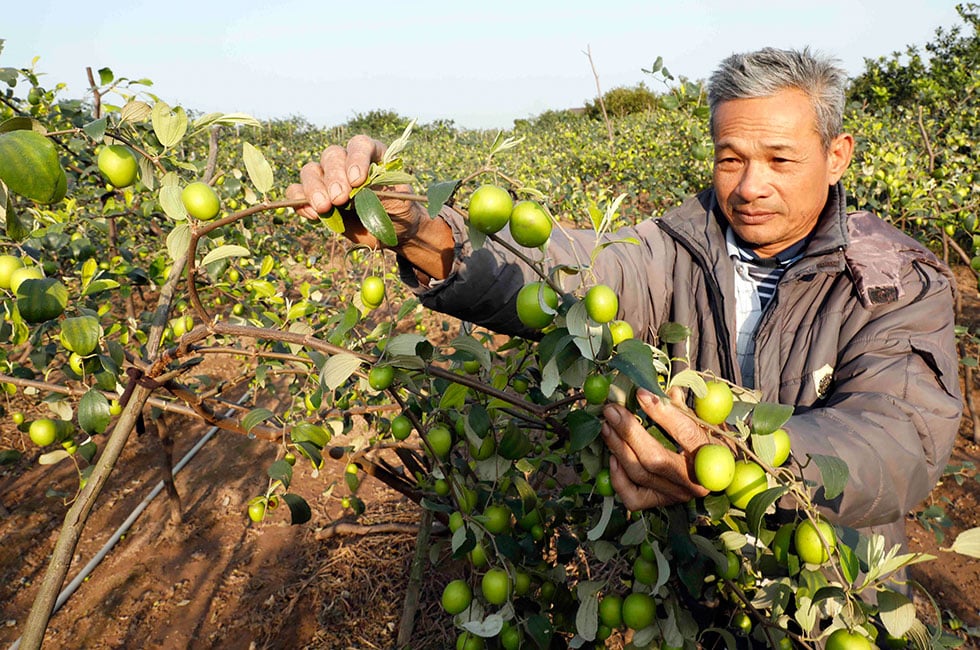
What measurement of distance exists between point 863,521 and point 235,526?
3568 mm

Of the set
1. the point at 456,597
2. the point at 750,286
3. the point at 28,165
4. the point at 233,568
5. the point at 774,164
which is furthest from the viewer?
the point at 233,568

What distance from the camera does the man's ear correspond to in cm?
211

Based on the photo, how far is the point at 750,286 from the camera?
2.28 m

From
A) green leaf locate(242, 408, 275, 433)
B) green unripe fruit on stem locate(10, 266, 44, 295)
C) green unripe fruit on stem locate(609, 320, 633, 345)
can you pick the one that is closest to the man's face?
green unripe fruit on stem locate(609, 320, 633, 345)

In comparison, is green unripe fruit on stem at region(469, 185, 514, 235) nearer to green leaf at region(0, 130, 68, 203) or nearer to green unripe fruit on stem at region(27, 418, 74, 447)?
green leaf at region(0, 130, 68, 203)

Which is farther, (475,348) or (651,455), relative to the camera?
(475,348)

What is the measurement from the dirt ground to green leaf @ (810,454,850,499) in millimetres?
2015

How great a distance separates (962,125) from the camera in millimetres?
6148

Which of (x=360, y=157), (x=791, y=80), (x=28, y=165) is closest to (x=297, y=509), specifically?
(x=360, y=157)

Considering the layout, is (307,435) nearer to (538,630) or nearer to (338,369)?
(338,369)

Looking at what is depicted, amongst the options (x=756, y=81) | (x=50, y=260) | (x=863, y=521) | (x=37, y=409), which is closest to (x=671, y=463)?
(x=863, y=521)

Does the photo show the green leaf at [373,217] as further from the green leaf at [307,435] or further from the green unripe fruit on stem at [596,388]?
the green leaf at [307,435]

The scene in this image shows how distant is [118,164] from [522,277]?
47.3 inches

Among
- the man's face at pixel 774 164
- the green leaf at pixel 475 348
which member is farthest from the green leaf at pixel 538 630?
the man's face at pixel 774 164
